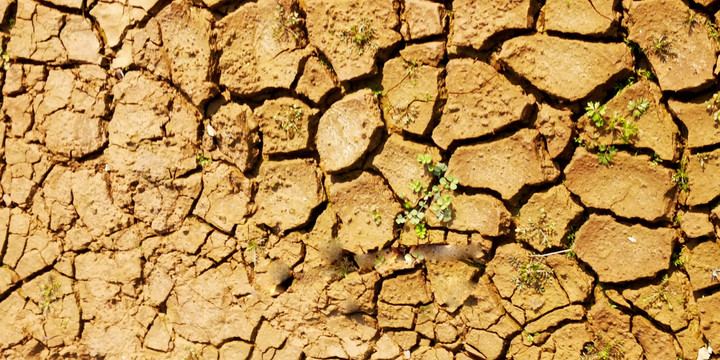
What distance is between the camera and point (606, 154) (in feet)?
8.18

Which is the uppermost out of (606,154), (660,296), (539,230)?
(606,154)

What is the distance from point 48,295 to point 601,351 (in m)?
2.80

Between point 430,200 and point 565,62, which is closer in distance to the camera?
point 565,62

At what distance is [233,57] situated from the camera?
2967 mm

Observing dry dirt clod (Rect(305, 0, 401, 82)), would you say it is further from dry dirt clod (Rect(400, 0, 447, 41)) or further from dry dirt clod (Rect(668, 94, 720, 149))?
dry dirt clod (Rect(668, 94, 720, 149))

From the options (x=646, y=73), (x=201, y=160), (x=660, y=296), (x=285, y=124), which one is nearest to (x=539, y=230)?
(x=660, y=296)

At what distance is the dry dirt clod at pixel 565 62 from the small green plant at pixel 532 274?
709mm

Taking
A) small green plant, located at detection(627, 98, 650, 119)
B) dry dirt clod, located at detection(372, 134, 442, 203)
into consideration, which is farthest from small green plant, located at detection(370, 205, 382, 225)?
small green plant, located at detection(627, 98, 650, 119)

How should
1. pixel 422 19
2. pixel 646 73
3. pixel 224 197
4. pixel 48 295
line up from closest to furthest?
pixel 646 73 → pixel 422 19 → pixel 224 197 → pixel 48 295

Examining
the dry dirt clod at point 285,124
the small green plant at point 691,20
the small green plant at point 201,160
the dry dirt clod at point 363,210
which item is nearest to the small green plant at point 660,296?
the small green plant at point 691,20

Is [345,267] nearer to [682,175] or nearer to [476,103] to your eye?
[476,103]

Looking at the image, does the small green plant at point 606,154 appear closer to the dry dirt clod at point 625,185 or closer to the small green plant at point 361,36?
the dry dirt clod at point 625,185

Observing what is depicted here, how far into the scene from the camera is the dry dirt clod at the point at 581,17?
7.90ft

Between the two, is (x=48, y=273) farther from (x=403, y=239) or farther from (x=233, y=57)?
(x=403, y=239)
